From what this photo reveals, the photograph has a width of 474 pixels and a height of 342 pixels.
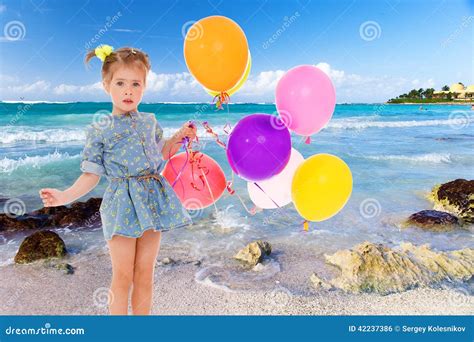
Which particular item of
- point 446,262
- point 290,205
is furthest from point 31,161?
Result: point 446,262

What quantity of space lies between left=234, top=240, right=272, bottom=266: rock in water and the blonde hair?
1.56 meters

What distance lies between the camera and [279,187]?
91.0 inches

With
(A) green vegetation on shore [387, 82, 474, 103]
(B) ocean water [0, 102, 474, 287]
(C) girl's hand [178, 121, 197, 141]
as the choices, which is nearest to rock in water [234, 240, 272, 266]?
(B) ocean water [0, 102, 474, 287]

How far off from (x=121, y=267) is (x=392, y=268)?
1.64m

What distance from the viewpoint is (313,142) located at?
7.93 m

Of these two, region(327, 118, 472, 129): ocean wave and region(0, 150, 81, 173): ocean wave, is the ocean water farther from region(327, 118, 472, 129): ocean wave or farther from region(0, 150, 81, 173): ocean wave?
region(327, 118, 472, 129): ocean wave

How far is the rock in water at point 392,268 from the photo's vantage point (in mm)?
2676

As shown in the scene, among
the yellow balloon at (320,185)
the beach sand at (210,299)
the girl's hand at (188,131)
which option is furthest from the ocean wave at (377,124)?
the girl's hand at (188,131)

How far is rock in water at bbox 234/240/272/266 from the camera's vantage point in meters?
3.01

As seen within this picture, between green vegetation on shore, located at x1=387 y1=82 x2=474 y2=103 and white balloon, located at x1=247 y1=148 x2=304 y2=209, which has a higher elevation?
green vegetation on shore, located at x1=387 y1=82 x2=474 y2=103

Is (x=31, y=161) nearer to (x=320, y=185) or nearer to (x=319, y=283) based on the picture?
(x=319, y=283)

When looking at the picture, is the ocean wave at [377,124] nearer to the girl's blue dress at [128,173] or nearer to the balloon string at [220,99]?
the balloon string at [220,99]

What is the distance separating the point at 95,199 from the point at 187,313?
6.27 ft

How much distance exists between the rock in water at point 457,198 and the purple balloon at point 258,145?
2.50m
